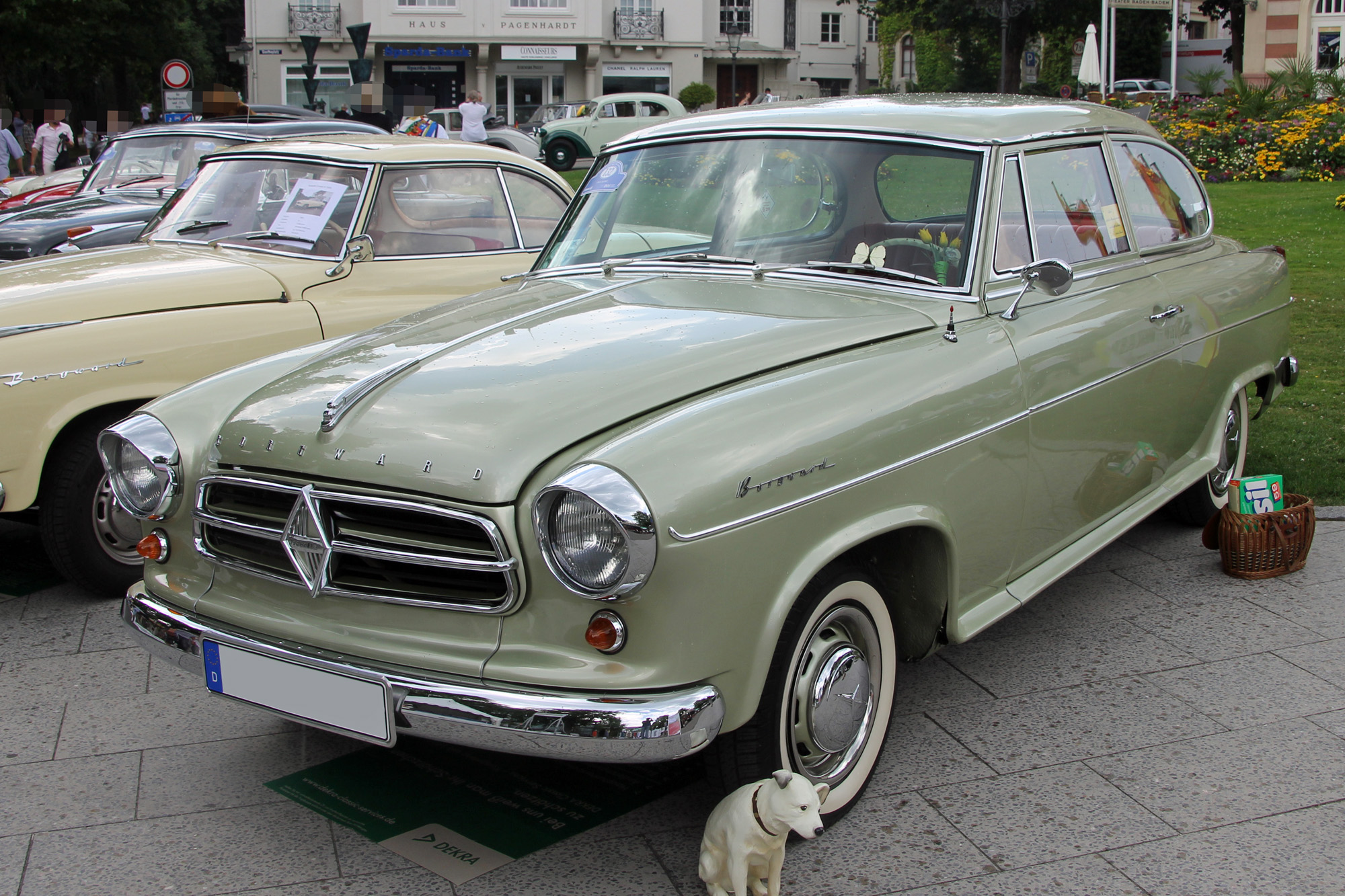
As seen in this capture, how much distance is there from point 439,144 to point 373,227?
0.71 metres

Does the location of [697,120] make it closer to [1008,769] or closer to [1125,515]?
[1125,515]

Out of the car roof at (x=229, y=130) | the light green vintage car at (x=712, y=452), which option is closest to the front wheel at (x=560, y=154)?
the car roof at (x=229, y=130)

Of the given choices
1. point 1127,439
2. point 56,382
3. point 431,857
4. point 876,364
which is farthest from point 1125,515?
point 56,382

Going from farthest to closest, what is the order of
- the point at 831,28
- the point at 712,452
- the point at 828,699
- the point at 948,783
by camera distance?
1. the point at 831,28
2. the point at 948,783
3. the point at 828,699
4. the point at 712,452

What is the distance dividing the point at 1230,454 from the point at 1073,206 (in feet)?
5.91

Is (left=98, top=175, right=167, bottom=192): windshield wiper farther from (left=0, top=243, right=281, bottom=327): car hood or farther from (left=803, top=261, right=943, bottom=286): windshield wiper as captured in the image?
(left=803, top=261, right=943, bottom=286): windshield wiper

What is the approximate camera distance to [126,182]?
9.51 m

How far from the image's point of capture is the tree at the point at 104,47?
30.1m

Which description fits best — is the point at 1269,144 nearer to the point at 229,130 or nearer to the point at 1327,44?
the point at 229,130

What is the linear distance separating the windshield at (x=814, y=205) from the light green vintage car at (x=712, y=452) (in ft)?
0.04

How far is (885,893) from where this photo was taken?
2738 mm

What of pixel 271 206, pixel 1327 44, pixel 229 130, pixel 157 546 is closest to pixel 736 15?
pixel 1327 44

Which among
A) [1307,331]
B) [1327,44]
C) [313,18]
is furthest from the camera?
[313,18]

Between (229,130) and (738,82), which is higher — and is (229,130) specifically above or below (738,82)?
below
